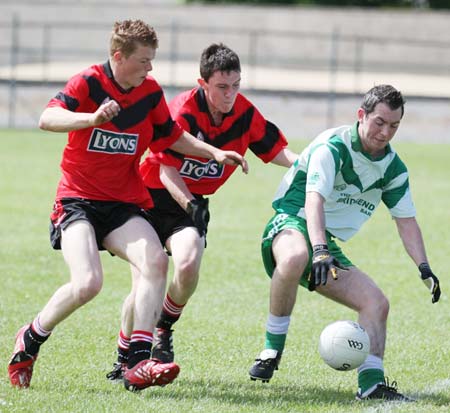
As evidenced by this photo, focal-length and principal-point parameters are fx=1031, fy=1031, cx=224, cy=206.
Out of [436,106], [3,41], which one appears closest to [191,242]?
[436,106]

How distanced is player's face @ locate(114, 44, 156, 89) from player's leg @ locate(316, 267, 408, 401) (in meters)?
1.53

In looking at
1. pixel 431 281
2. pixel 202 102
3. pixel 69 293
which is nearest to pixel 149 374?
pixel 69 293

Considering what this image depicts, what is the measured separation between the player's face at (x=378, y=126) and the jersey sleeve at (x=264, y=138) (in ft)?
3.26

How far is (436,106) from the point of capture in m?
27.6

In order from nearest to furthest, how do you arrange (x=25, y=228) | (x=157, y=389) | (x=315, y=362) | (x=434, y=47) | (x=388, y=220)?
(x=157, y=389) → (x=315, y=362) → (x=25, y=228) → (x=388, y=220) → (x=434, y=47)

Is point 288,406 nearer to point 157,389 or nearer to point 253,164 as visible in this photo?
point 157,389

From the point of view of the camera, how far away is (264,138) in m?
6.57

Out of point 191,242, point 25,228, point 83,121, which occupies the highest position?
point 83,121

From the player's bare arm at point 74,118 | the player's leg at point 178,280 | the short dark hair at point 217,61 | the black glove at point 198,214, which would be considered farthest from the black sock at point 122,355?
the short dark hair at point 217,61

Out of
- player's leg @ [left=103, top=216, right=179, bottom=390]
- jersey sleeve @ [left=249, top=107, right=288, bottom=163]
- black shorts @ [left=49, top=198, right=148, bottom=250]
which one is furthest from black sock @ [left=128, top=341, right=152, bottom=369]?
jersey sleeve @ [left=249, top=107, right=288, bottom=163]

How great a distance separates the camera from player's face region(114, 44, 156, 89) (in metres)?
5.52

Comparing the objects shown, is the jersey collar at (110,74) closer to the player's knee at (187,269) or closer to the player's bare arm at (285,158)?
the player's knee at (187,269)

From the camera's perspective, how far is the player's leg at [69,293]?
545cm

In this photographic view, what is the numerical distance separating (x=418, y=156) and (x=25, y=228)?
36.6 ft
